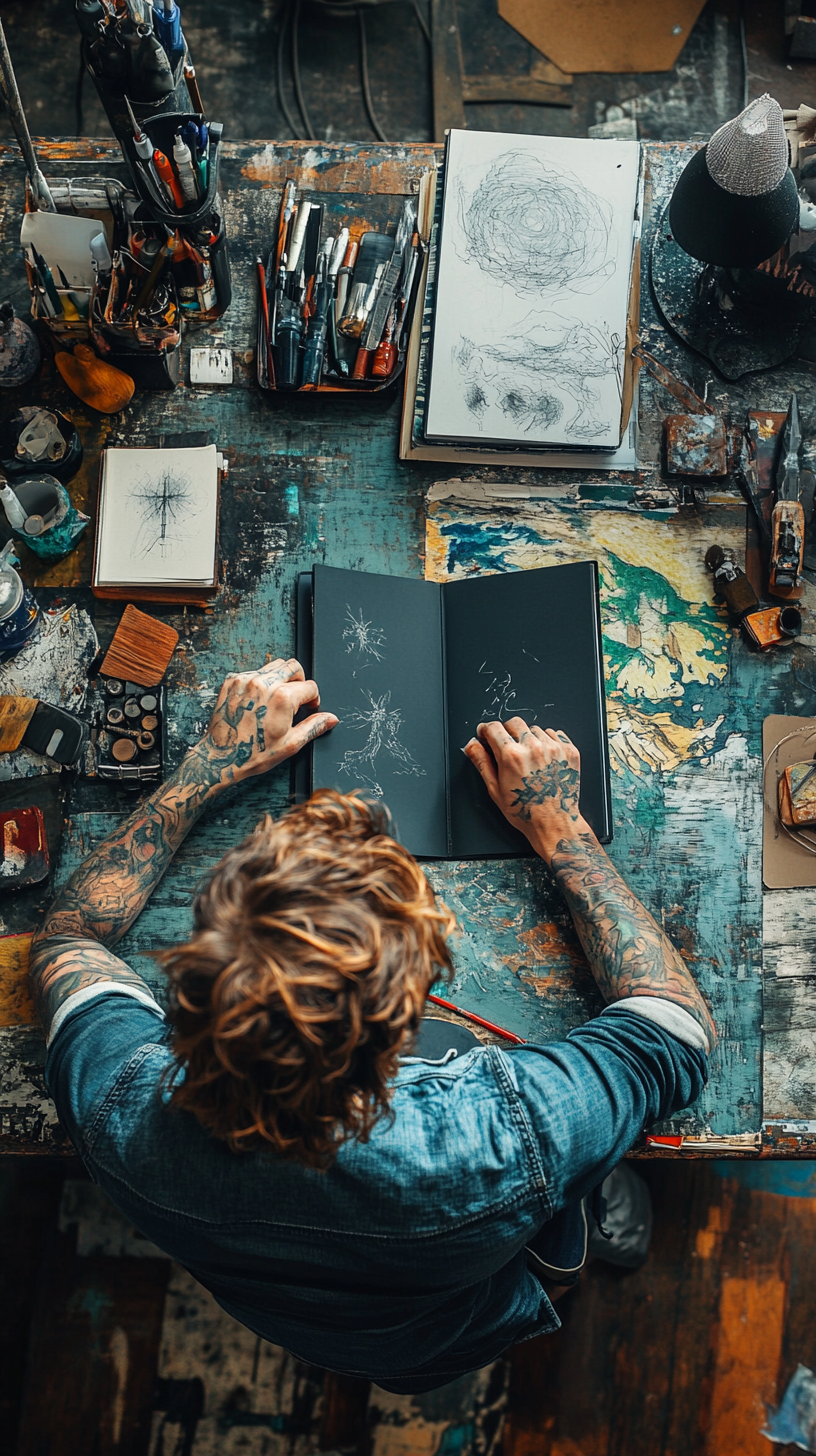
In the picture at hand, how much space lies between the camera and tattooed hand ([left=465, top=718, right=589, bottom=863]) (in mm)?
1448

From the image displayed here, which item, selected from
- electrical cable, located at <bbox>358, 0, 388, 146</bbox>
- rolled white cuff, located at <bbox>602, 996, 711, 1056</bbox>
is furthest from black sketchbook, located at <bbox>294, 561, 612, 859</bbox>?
electrical cable, located at <bbox>358, 0, 388, 146</bbox>

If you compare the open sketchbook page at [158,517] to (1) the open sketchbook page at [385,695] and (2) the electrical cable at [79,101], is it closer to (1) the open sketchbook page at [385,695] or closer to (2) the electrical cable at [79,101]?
(1) the open sketchbook page at [385,695]

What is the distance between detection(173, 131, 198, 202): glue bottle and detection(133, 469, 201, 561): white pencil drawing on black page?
0.43 meters

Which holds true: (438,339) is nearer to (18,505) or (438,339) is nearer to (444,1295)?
(18,505)

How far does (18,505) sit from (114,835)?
1.82ft

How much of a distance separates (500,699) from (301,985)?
28.7 inches

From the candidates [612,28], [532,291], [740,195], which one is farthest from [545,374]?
[612,28]

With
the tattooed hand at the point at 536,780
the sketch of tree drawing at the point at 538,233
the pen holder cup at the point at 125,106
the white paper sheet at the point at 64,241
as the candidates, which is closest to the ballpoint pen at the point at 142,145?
the pen holder cup at the point at 125,106

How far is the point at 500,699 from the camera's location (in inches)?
60.3

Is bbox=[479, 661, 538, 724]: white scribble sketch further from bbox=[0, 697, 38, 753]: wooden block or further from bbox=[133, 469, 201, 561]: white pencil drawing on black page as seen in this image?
bbox=[0, 697, 38, 753]: wooden block

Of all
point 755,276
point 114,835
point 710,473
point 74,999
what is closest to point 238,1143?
point 74,999

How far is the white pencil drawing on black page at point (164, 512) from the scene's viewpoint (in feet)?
5.09

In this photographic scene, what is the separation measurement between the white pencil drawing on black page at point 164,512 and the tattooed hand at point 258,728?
283 millimetres

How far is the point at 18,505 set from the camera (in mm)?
1491
